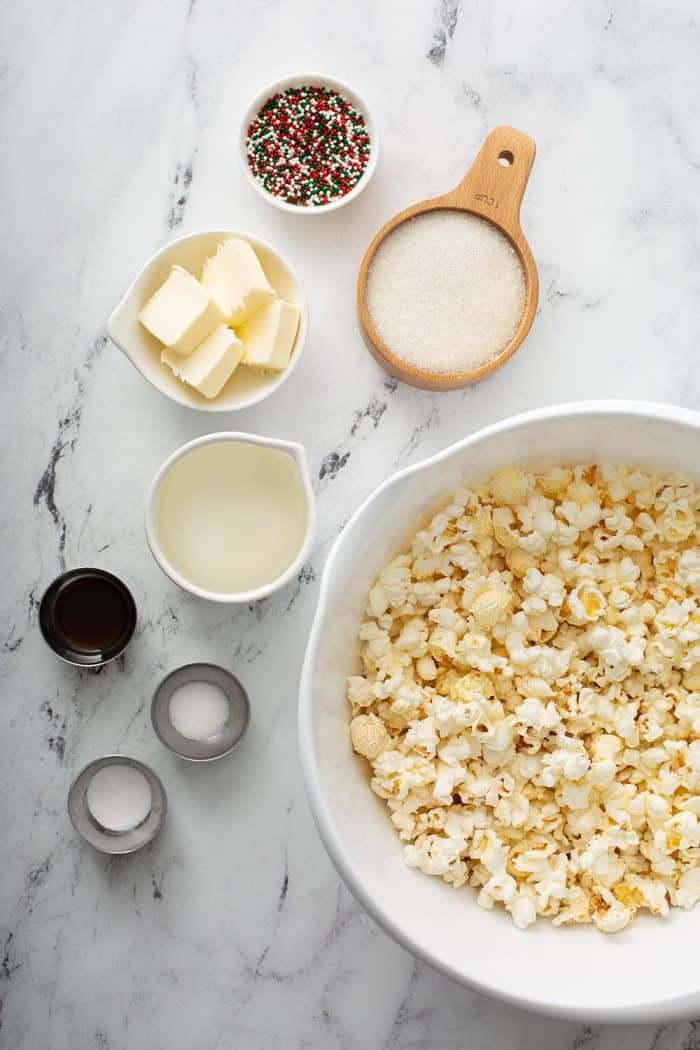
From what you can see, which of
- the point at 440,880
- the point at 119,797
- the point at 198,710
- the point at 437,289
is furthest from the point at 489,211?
the point at 119,797

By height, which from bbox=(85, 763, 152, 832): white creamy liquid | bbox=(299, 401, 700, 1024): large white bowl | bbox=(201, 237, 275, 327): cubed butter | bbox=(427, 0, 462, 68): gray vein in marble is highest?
bbox=(427, 0, 462, 68): gray vein in marble

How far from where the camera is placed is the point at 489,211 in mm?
1635

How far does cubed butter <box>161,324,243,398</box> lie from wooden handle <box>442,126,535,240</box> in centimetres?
46

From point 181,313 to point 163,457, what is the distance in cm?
29

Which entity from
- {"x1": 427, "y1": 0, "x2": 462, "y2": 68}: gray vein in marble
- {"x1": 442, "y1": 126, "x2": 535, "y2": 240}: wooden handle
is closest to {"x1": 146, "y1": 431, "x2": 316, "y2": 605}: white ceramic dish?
{"x1": 442, "y1": 126, "x2": 535, "y2": 240}: wooden handle

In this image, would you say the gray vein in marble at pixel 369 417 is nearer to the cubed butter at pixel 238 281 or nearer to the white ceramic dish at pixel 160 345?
the white ceramic dish at pixel 160 345

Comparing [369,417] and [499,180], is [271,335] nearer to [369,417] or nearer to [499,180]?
[369,417]

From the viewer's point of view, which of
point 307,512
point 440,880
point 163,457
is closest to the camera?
point 440,880

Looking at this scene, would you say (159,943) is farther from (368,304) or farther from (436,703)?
(368,304)

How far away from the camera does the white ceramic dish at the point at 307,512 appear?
5.06 feet

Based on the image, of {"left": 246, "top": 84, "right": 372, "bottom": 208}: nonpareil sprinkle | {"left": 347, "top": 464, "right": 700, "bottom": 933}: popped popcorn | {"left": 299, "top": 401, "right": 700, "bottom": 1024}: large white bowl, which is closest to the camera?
{"left": 299, "top": 401, "right": 700, "bottom": 1024}: large white bowl

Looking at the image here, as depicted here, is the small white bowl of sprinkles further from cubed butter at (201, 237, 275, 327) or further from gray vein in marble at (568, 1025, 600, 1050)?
gray vein in marble at (568, 1025, 600, 1050)

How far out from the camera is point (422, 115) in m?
1.73

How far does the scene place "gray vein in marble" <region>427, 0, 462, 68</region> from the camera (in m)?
1.73
